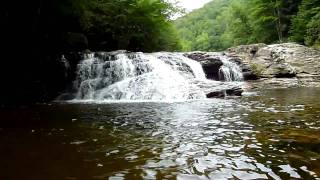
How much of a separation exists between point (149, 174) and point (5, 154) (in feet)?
8.10

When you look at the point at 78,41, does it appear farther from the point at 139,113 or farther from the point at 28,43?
the point at 139,113

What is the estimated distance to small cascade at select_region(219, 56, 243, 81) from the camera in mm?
23500

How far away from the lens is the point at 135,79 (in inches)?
654

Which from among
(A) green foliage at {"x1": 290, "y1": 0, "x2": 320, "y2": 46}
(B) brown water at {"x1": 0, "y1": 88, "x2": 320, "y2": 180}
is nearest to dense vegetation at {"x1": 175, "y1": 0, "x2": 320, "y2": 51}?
(A) green foliage at {"x1": 290, "y1": 0, "x2": 320, "y2": 46}

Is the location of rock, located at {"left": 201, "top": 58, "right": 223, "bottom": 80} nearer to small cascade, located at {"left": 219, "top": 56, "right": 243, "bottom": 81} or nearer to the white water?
small cascade, located at {"left": 219, "top": 56, "right": 243, "bottom": 81}

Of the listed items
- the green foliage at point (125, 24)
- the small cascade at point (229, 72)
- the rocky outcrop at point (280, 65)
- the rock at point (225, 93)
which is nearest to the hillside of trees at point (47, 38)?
the green foliage at point (125, 24)

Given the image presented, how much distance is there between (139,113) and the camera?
9797mm

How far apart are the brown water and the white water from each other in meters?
6.32

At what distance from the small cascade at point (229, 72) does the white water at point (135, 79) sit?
133 inches

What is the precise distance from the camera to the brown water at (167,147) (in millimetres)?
4289

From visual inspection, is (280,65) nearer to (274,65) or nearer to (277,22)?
(274,65)

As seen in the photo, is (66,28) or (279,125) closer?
(279,125)

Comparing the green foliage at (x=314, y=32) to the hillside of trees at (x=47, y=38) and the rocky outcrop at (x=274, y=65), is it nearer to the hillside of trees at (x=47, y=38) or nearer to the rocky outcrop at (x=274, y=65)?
the rocky outcrop at (x=274, y=65)

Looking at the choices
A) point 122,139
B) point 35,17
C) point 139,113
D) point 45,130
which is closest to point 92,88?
point 35,17
